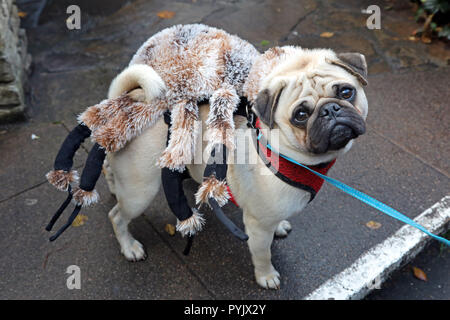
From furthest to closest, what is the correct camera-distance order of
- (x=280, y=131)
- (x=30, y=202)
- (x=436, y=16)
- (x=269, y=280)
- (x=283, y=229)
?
1. (x=436, y=16)
2. (x=30, y=202)
3. (x=283, y=229)
4. (x=269, y=280)
5. (x=280, y=131)

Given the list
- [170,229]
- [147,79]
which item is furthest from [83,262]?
[147,79]

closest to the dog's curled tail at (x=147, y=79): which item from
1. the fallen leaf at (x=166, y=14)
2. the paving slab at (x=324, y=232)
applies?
the paving slab at (x=324, y=232)

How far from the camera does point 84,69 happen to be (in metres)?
4.96

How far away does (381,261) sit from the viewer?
2.93m

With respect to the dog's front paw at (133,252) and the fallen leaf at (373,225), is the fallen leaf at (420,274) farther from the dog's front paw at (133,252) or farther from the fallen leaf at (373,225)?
the dog's front paw at (133,252)

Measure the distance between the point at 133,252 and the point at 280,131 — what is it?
157 centimetres

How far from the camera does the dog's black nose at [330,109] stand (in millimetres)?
2008

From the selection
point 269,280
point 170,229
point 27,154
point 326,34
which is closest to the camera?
point 269,280

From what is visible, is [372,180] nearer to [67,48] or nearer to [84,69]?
[84,69]

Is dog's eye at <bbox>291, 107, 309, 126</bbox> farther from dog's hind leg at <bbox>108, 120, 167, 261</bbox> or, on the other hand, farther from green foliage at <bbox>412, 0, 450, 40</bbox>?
green foliage at <bbox>412, 0, 450, 40</bbox>

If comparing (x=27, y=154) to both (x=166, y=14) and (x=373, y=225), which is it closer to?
(x=166, y=14)

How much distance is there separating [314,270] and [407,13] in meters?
4.65
